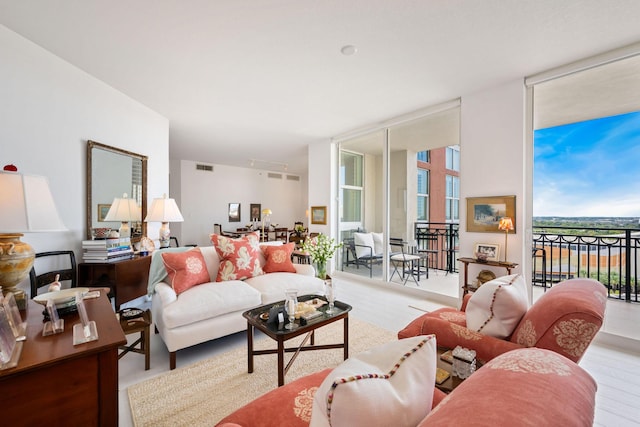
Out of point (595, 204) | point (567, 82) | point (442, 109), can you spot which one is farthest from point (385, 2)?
point (595, 204)

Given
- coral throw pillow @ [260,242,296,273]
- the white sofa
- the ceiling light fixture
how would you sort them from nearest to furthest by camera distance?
the white sofa → the ceiling light fixture → coral throw pillow @ [260,242,296,273]

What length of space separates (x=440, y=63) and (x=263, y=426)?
11.3 feet

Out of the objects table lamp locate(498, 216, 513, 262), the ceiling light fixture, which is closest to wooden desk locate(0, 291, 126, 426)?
the ceiling light fixture

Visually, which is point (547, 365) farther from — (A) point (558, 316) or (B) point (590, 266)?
(B) point (590, 266)

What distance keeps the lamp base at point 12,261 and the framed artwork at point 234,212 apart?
750cm

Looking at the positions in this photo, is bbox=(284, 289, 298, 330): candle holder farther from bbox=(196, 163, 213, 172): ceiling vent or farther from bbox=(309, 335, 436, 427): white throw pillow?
bbox=(196, 163, 213, 172): ceiling vent

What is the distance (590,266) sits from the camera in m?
3.78

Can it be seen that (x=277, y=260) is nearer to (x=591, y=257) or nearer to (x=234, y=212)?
(x=591, y=257)

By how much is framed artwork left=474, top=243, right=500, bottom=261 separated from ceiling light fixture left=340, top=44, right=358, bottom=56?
2.84 m

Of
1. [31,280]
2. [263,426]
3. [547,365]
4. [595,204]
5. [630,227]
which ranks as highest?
[595,204]

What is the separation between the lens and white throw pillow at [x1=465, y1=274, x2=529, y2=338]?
4.91ft

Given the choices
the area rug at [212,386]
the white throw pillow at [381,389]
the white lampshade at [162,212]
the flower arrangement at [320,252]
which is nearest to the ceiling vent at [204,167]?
the white lampshade at [162,212]

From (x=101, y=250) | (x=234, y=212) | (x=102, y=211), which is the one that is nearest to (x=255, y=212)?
(x=234, y=212)

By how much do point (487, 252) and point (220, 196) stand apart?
7.62m
